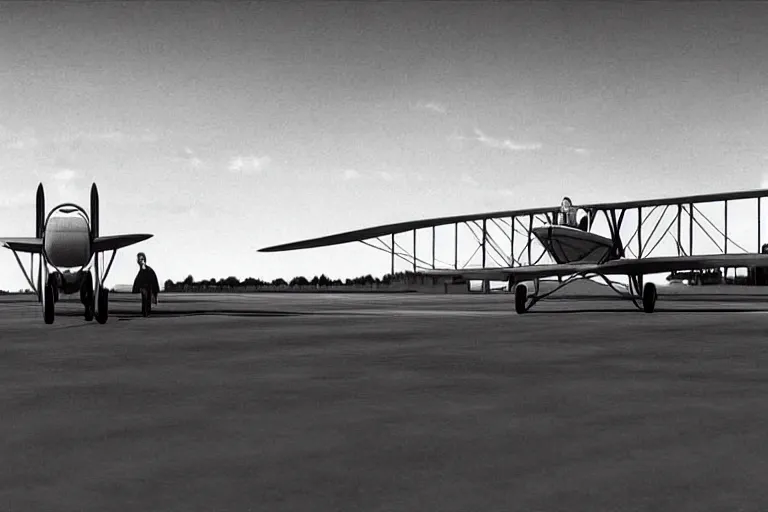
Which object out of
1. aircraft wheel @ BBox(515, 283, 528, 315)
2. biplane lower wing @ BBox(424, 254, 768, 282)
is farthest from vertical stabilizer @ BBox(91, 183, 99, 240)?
biplane lower wing @ BBox(424, 254, 768, 282)

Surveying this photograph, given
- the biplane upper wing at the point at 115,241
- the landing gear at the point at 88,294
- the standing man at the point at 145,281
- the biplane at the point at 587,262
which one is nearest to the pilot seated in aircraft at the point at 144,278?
the standing man at the point at 145,281

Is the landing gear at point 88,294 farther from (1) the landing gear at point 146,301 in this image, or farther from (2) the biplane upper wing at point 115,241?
(1) the landing gear at point 146,301

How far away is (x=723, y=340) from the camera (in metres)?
12.6

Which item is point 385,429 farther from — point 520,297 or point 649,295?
point 649,295

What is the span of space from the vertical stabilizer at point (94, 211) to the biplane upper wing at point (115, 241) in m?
0.17

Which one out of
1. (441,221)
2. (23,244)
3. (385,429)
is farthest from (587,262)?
(385,429)

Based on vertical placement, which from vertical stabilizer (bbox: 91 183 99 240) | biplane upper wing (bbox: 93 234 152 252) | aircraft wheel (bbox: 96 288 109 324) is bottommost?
aircraft wheel (bbox: 96 288 109 324)

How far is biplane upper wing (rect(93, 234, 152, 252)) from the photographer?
61.6ft

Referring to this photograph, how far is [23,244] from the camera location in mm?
20188

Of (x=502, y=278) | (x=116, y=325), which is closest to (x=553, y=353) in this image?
(x=116, y=325)

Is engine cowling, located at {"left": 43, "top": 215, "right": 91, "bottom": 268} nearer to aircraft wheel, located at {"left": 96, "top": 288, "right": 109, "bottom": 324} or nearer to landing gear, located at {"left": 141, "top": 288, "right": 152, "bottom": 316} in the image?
aircraft wheel, located at {"left": 96, "top": 288, "right": 109, "bottom": 324}

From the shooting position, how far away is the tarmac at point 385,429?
12.1ft

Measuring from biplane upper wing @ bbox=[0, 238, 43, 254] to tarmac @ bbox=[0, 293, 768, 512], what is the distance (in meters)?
9.77

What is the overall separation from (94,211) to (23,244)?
7.20 ft
